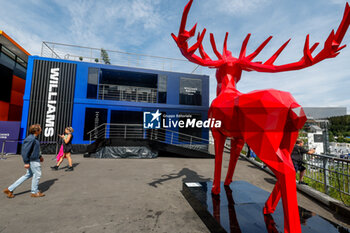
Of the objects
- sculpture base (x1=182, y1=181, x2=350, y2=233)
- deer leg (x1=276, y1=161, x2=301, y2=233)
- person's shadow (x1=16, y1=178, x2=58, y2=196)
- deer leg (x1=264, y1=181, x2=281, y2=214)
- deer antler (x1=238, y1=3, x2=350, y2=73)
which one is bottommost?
person's shadow (x1=16, y1=178, x2=58, y2=196)

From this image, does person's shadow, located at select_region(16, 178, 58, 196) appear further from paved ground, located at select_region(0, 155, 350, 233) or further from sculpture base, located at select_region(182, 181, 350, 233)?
sculpture base, located at select_region(182, 181, 350, 233)

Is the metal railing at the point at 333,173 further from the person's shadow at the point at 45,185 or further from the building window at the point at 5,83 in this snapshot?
the building window at the point at 5,83

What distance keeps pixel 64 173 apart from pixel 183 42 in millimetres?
5948

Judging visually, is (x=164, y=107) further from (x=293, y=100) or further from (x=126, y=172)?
(x=293, y=100)

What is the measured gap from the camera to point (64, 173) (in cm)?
542

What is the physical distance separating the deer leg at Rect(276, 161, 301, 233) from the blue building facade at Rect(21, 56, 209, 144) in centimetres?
1031

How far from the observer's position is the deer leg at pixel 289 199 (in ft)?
5.06

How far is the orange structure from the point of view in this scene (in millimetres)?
9938

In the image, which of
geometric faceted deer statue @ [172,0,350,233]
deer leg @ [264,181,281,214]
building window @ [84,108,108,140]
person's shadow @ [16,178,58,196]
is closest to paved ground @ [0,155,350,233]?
person's shadow @ [16,178,58,196]

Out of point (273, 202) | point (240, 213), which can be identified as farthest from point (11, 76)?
point (273, 202)

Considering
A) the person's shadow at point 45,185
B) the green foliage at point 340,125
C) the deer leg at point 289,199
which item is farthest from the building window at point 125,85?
the green foliage at point 340,125

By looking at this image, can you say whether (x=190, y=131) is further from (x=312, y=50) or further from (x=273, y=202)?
(x=312, y=50)

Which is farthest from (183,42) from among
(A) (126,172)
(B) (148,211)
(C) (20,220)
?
(A) (126,172)

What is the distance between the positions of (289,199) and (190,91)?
443 inches
